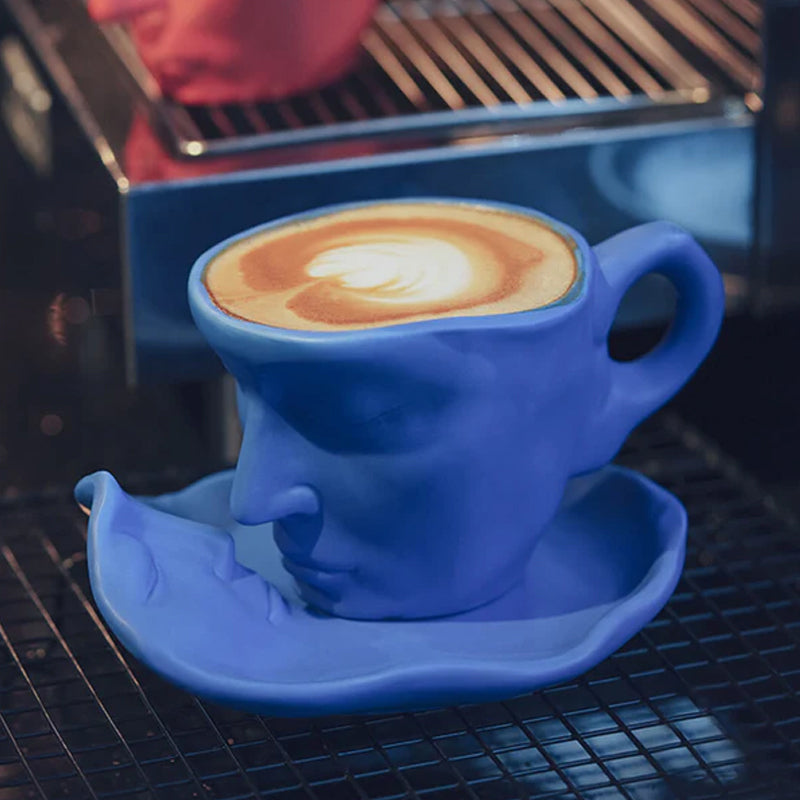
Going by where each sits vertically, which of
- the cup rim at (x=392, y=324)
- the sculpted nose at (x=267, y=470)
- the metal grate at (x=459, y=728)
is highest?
the cup rim at (x=392, y=324)

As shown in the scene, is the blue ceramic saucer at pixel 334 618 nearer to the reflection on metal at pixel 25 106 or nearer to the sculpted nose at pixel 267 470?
the sculpted nose at pixel 267 470

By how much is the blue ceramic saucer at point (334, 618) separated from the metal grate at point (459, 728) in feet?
0.07

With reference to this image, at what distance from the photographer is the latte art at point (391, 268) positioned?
47cm

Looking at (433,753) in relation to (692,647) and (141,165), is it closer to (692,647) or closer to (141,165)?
(692,647)

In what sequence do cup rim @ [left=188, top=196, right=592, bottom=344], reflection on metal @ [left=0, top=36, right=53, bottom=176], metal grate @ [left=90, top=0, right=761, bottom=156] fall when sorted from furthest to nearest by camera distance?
reflection on metal @ [left=0, top=36, right=53, bottom=176] → metal grate @ [left=90, top=0, right=761, bottom=156] → cup rim @ [left=188, top=196, right=592, bottom=344]

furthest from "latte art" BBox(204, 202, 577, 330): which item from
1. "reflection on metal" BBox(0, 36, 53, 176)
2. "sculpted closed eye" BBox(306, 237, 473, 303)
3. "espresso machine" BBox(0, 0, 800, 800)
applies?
"reflection on metal" BBox(0, 36, 53, 176)

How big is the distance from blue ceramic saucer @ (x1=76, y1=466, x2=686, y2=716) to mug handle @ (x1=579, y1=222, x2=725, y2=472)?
3 centimetres

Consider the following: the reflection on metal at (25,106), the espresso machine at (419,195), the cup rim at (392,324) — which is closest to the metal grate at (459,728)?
the espresso machine at (419,195)

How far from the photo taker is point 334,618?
0.51m

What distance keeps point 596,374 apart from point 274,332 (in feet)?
0.35

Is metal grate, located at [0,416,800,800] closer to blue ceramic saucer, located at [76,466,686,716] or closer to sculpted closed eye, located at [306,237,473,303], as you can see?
blue ceramic saucer, located at [76,466,686,716]

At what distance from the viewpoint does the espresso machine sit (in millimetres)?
476

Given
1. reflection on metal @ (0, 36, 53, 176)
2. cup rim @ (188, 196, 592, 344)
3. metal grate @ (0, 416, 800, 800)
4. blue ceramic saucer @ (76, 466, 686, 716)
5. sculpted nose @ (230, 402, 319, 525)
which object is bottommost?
reflection on metal @ (0, 36, 53, 176)

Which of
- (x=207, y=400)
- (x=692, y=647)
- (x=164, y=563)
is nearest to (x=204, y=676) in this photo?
(x=164, y=563)
